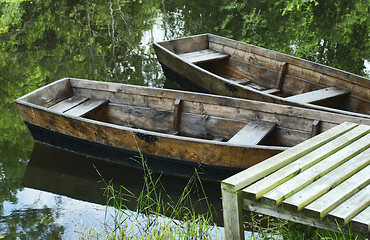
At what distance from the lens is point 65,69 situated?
363 inches

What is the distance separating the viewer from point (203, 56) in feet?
26.0

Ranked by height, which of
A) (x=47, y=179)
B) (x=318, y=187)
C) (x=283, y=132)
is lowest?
(x=47, y=179)

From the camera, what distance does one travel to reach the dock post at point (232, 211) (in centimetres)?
294

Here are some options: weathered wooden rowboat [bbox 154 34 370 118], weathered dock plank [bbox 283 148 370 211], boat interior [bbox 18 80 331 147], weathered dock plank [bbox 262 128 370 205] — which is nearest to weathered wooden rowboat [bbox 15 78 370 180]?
boat interior [bbox 18 80 331 147]

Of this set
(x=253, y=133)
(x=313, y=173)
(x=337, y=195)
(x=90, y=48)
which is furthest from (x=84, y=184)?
(x=90, y=48)

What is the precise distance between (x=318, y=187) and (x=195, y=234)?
1.06m

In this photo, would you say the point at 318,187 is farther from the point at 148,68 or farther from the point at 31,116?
the point at 148,68

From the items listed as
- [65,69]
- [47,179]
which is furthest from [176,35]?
[47,179]

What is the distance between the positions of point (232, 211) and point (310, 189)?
0.47m

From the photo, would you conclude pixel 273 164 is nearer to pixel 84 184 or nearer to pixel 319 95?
pixel 84 184

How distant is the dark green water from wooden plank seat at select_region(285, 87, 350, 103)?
6.14 ft

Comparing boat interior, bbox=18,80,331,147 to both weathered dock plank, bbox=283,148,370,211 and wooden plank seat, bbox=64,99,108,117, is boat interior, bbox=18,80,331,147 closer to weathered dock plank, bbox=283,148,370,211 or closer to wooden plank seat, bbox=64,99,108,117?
wooden plank seat, bbox=64,99,108,117

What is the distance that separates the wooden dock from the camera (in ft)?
8.80

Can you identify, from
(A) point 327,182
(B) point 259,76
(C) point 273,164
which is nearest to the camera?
(A) point 327,182
